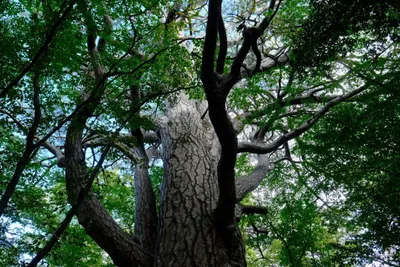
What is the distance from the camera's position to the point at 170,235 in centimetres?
354

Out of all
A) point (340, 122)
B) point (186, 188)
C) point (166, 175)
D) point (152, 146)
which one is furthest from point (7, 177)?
point (340, 122)

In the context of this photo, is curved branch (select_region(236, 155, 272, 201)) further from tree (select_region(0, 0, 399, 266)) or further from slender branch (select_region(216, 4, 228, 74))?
slender branch (select_region(216, 4, 228, 74))

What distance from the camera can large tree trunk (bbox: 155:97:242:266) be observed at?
3271 millimetres

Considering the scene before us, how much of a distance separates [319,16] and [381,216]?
9.99ft

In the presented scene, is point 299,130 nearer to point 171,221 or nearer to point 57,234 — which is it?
point 171,221

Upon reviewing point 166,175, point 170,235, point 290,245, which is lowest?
point 170,235

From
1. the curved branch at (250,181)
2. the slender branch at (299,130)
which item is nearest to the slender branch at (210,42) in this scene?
the slender branch at (299,130)

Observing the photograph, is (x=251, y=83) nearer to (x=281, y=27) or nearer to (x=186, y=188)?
(x=281, y=27)

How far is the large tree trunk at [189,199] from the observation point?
3.27m

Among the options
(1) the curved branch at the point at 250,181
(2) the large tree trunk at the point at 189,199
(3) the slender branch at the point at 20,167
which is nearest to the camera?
(3) the slender branch at the point at 20,167

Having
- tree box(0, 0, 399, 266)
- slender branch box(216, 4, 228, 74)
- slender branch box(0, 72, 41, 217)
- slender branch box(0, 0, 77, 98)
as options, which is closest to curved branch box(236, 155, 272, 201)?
tree box(0, 0, 399, 266)

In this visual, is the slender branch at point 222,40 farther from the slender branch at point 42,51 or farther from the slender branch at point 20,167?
the slender branch at point 20,167

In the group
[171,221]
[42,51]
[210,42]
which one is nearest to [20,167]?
[42,51]

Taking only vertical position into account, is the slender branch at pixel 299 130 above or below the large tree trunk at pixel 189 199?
above
